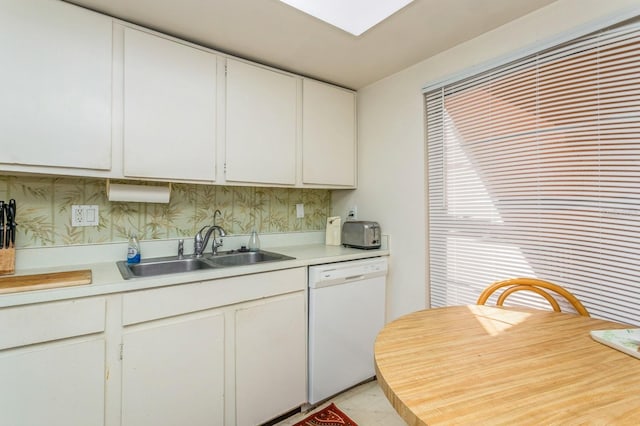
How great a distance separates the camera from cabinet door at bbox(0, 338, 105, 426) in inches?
→ 44.9

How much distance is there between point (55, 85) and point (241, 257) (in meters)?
1.41

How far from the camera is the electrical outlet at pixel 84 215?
1.71 meters

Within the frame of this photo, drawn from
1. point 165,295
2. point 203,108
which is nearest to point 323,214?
point 203,108

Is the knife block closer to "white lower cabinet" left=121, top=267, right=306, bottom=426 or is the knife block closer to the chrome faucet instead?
"white lower cabinet" left=121, top=267, right=306, bottom=426

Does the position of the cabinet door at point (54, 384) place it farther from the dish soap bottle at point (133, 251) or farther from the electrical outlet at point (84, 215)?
the electrical outlet at point (84, 215)

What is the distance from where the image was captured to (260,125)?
2.07 meters

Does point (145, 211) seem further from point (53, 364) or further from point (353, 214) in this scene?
point (353, 214)

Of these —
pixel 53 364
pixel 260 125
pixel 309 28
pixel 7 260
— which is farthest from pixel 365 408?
pixel 309 28

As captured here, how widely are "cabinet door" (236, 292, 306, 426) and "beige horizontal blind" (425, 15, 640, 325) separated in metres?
1.01

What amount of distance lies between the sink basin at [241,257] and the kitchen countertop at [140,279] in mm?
145

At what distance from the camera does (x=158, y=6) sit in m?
1.53

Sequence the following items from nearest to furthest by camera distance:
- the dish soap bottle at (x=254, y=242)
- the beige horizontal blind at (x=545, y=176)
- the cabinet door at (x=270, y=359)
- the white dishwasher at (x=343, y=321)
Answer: the beige horizontal blind at (x=545, y=176) → the cabinet door at (x=270, y=359) → the white dishwasher at (x=343, y=321) → the dish soap bottle at (x=254, y=242)

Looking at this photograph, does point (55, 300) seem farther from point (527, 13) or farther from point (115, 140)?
point (527, 13)

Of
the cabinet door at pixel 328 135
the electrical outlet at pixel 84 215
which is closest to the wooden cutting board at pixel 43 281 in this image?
the electrical outlet at pixel 84 215
